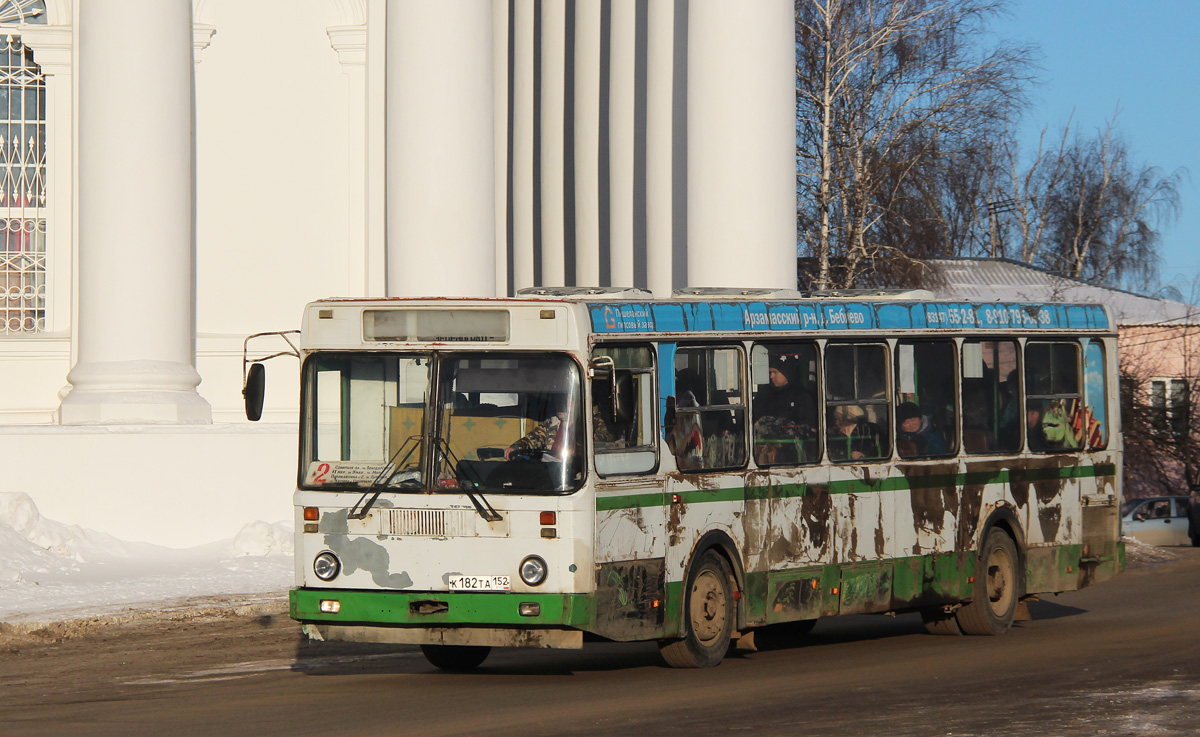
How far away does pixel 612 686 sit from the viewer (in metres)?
11.0

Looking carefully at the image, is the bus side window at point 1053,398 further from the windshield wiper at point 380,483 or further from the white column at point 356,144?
the white column at point 356,144

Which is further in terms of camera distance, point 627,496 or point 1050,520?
point 1050,520

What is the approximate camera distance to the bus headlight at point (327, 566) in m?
11.4

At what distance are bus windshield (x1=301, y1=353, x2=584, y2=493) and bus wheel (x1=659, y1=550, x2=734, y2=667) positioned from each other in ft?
4.39

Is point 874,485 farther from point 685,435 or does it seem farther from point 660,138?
point 660,138

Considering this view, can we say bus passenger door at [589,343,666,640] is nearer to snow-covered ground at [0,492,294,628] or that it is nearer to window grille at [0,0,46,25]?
snow-covered ground at [0,492,294,628]

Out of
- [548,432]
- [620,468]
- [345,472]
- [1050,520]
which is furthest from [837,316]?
[345,472]

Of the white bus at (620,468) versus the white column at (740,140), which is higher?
the white column at (740,140)

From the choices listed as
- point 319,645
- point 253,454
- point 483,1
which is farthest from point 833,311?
point 483,1

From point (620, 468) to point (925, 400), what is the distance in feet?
11.3

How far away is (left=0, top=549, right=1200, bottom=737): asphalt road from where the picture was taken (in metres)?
9.32

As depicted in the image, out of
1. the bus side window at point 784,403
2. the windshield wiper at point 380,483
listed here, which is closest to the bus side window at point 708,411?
the bus side window at point 784,403

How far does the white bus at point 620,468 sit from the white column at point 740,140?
865 cm

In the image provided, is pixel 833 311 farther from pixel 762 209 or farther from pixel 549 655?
pixel 762 209
